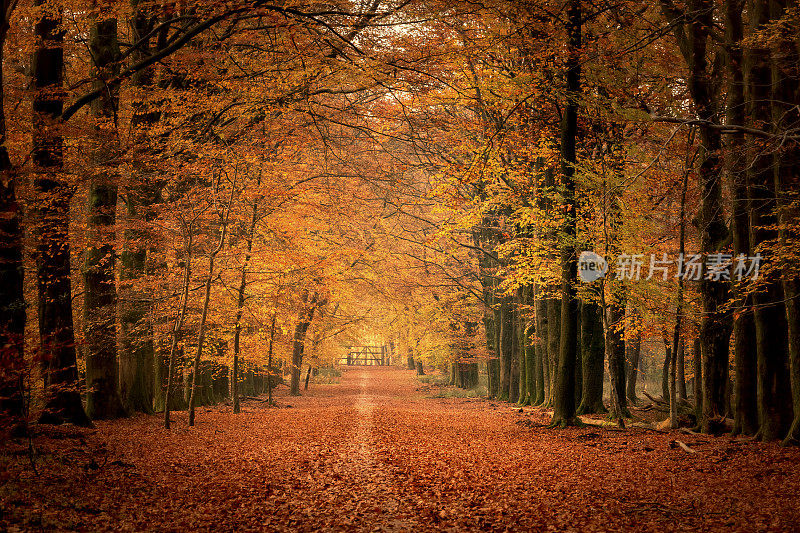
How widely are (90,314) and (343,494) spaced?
373 inches

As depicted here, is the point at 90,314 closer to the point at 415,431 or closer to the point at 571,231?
the point at 415,431

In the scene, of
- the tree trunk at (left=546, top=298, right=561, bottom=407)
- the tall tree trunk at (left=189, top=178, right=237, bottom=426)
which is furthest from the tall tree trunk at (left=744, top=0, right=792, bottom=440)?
the tall tree trunk at (left=189, top=178, right=237, bottom=426)

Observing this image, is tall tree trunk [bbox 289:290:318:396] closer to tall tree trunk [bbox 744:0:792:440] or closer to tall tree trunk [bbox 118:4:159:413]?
tall tree trunk [bbox 118:4:159:413]

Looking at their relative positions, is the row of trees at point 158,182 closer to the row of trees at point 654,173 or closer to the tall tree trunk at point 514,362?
the row of trees at point 654,173

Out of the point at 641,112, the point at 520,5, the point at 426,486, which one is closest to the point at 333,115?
the point at 520,5

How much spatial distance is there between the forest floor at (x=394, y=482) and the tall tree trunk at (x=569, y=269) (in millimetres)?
1163

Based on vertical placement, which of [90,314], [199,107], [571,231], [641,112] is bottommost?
[90,314]

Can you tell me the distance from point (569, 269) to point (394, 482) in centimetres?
833

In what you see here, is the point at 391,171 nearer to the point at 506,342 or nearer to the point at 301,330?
the point at 506,342

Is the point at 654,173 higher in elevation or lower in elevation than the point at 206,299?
higher

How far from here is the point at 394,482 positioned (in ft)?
28.4

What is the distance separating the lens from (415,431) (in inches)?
591

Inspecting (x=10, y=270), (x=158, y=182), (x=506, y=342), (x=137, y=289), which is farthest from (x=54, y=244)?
(x=506, y=342)

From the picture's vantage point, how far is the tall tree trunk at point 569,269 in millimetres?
14023
